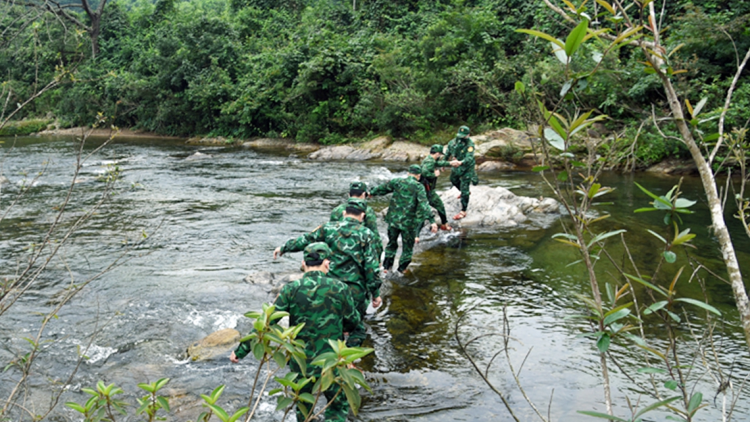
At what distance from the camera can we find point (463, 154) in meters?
11.4

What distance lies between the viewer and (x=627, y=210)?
490 inches

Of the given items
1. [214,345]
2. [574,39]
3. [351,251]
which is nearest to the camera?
[574,39]

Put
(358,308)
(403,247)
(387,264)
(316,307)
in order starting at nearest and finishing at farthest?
(316,307) → (358,308) → (403,247) → (387,264)

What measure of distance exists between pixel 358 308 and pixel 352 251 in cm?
62

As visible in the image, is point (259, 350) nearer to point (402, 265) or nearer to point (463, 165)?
point (402, 265)

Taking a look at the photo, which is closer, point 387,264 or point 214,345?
point 214,345

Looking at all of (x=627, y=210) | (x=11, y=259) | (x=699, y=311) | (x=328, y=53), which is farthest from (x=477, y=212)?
(x=328, y=53)

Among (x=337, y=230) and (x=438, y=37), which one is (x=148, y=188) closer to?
(x=337, y=230)

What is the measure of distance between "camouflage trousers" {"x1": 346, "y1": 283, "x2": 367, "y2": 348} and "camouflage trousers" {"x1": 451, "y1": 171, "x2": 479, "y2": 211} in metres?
6.19

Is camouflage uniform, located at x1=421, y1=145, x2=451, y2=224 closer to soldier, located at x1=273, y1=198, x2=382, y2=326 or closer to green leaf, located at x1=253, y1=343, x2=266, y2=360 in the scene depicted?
soldier, located at x1=273, y1=198, x2=382, y2=326

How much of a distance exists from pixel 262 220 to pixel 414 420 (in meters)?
8.20

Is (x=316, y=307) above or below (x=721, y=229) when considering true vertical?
below

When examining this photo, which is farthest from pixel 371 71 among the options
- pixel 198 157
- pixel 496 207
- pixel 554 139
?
pixel 554 139

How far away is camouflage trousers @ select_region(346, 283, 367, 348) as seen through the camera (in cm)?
517
